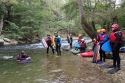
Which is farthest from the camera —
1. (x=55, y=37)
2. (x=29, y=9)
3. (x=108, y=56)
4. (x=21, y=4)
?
(x=29, y=9)

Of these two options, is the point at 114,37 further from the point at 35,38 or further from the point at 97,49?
the point at 35,38

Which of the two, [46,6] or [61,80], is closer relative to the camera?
[61,80]

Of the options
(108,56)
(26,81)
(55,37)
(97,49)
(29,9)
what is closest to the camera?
(26,81)

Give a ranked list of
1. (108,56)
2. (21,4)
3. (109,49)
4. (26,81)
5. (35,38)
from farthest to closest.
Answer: (35,38) → (21,4) → (108,56) → (109,49) → (26,81)

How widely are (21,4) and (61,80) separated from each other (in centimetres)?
1810

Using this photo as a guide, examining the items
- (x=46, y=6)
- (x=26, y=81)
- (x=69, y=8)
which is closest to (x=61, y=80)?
(x=26, y=81)

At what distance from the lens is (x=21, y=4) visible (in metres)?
17.6

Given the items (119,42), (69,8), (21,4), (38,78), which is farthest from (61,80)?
(21,4)

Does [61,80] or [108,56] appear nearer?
[61,80]

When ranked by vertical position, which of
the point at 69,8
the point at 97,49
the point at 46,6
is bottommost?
the point at 97,49

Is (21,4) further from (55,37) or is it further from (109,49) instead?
(109,49)

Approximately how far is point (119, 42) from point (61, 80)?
2341 millimetres

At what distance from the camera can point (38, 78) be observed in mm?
3184

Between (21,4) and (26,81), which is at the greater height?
(21,4)
